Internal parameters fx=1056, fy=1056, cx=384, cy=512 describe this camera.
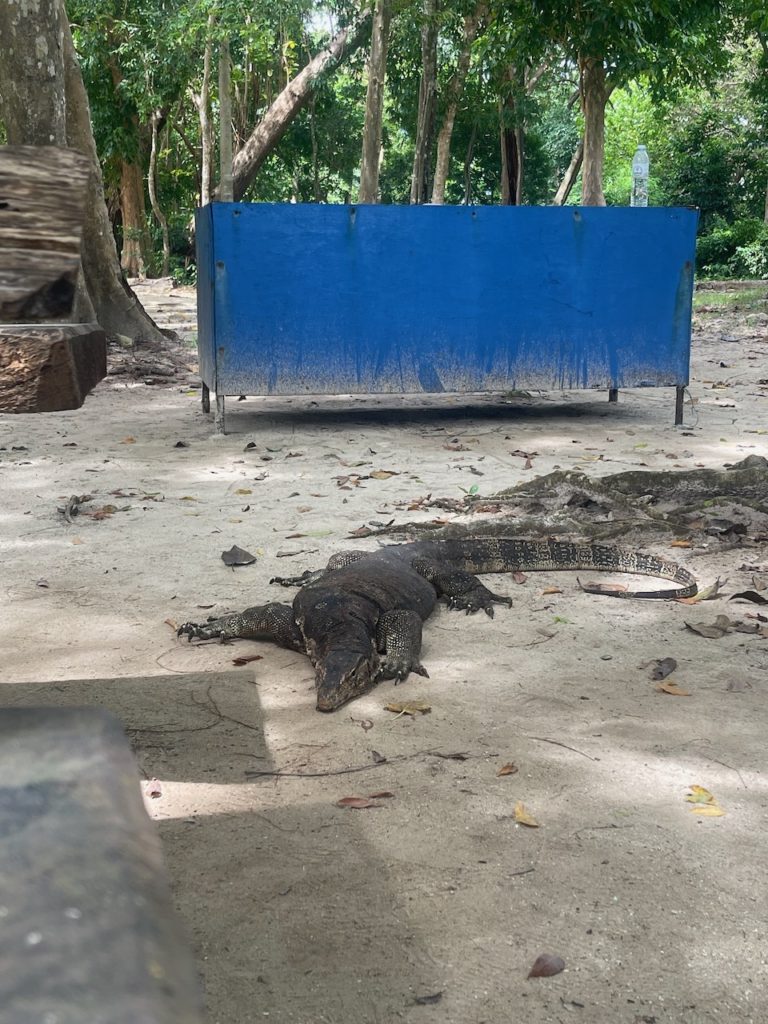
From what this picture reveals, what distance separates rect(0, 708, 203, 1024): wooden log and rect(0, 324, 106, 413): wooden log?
3.54ft

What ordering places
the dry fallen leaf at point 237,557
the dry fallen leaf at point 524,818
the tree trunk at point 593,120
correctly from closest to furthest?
the dry fallen leaf at point 524,818 < the dry fallen leaf at point 237,557 < the tree trunk at point 593,120

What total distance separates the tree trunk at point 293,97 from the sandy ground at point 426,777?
18.1 metres

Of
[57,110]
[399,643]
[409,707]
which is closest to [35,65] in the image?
[57,110]

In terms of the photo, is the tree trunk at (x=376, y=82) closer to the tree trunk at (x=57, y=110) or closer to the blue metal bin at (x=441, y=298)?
the tree trunk at (x=57, y=110)

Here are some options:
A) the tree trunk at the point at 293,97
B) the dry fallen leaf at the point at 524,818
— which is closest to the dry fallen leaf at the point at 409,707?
the dry fallen leaf at the point at 524,818

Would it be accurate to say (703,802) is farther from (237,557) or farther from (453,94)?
(453,94)

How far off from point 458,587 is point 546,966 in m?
2.64

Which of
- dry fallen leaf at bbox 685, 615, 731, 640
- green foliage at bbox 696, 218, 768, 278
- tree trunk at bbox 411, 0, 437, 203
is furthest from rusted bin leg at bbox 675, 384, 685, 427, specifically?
green foliage at bbox 696, 218, 768, 278

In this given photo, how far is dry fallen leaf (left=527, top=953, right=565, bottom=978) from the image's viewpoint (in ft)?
7.23

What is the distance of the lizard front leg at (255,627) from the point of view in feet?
13.6

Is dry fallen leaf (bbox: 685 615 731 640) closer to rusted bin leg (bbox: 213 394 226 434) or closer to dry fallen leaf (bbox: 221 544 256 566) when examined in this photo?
dry fallen leaf (bbox: 221 544 256 566)

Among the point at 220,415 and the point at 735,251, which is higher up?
the point at 735,251

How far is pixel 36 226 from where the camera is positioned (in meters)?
1.93

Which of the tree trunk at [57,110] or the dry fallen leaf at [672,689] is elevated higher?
the tree trunk at [57,110]
